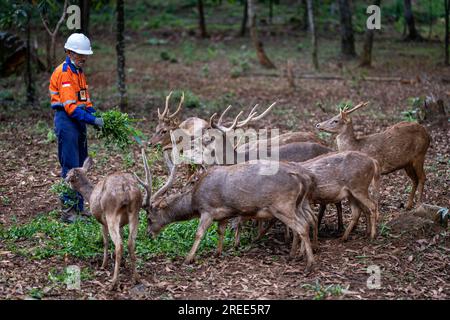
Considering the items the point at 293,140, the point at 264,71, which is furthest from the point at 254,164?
the point at 264,71

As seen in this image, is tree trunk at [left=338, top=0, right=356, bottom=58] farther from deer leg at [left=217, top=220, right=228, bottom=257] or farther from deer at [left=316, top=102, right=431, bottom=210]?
deer leg at [left=217, top=220, right=228, bottom=257]

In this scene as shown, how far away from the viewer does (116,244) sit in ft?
24.3

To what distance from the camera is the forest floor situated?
7.39m

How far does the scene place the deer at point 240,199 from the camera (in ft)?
26.1

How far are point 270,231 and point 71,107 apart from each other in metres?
3.29

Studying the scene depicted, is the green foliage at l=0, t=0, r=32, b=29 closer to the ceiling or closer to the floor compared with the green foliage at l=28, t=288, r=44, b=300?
closer to the ceiling

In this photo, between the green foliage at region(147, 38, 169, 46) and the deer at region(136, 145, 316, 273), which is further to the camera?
the green foliage at region(147, 38, 169, 46)

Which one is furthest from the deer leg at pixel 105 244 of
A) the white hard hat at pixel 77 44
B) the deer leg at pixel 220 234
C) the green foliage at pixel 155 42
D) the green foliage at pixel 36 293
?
the green foliage at pixel 155 42

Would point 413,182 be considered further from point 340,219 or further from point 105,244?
point 105,244

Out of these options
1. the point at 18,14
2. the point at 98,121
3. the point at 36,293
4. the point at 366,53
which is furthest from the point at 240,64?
the point at 36,293

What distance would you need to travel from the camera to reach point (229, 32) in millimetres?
32594

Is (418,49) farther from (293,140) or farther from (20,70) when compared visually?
(293,140)

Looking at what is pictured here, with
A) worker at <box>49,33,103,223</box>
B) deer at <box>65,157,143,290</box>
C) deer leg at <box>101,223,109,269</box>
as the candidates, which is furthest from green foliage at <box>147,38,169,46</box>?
deer leg at <box>101,223,109,269</box>

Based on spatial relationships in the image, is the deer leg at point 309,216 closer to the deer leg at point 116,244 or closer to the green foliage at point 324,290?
the green foliage at point 324,290
